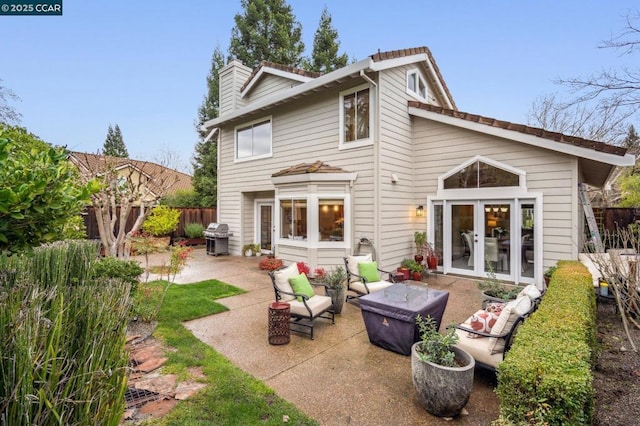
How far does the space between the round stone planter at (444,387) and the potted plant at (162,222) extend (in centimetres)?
1336

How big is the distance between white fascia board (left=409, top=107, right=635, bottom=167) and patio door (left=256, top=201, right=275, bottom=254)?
6176mm

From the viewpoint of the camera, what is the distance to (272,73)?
1097 cm

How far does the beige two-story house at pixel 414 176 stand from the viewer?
7168 millimetres

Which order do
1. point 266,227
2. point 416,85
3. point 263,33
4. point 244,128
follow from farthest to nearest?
point 263,33
point 266,227
point 244,128
point 416,85

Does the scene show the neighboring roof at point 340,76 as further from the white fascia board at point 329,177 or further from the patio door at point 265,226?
the patio door at point 265,226

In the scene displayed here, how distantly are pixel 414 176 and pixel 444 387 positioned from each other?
7.26 m

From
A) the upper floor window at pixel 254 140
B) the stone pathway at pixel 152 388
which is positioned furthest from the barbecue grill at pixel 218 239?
the stone pathway at pixel 152 388

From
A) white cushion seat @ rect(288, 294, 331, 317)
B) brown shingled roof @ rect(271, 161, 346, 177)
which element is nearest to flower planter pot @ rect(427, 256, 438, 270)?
brown shingled roof @ rect(271, 161, 346, 177)

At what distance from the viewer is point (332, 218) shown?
28.0 feet

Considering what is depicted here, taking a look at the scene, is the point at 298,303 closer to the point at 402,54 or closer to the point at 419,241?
the point at 419,241

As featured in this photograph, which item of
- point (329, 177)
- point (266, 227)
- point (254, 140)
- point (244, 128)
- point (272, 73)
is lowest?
point (266, 227)

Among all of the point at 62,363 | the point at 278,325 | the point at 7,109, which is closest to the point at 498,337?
the point at 278,325

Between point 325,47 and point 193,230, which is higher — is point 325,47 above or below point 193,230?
above

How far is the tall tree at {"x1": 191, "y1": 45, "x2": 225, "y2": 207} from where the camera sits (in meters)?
18.8
